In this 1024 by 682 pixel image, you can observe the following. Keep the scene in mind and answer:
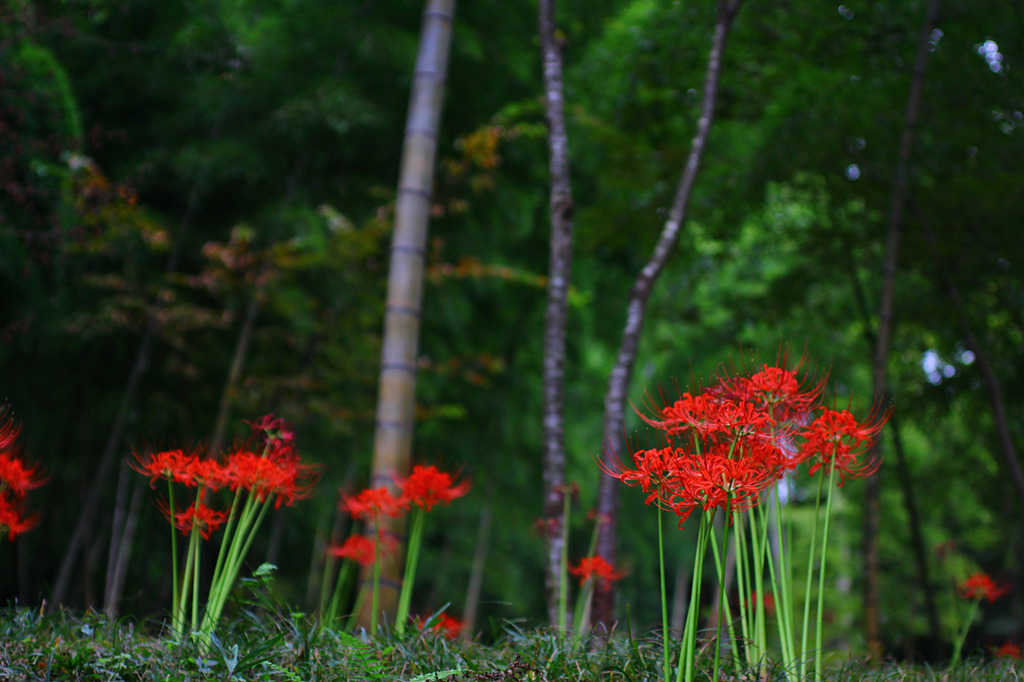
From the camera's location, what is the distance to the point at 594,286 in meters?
6.43

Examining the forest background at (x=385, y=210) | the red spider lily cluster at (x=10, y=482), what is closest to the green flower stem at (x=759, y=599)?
the red spider lily cluster at (x=10, y=482)

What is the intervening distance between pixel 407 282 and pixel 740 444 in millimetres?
1892

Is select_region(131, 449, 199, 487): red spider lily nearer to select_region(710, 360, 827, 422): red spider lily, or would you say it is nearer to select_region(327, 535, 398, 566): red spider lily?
select_region(327, 535, 398, 566): red spider lily

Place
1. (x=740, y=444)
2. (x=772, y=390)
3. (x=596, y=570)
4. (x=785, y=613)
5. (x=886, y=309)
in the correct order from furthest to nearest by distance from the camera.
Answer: (x=886, y=309) → (x=596, y=570) → (x=785, y=613) → (x=772, y=390) → (x=740, y=444)

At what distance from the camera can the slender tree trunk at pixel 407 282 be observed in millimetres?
2945

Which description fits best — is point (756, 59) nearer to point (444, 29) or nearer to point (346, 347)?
point (444, 29)

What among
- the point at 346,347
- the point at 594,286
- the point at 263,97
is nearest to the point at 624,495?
the point at 594,286

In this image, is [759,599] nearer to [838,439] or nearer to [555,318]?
[838,439]

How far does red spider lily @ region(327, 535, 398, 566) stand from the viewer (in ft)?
9.08

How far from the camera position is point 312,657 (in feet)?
5.87

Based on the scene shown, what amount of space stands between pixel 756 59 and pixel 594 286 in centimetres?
251

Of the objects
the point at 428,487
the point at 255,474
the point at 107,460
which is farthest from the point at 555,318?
the point at 107,460

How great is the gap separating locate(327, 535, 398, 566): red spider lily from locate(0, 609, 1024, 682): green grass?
2.19 ft

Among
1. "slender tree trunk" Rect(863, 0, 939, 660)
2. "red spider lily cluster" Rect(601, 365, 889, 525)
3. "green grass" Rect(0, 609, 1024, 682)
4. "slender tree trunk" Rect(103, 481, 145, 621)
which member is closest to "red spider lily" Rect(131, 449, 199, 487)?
"green grass" Rect(0, 609, 1024, 682)
